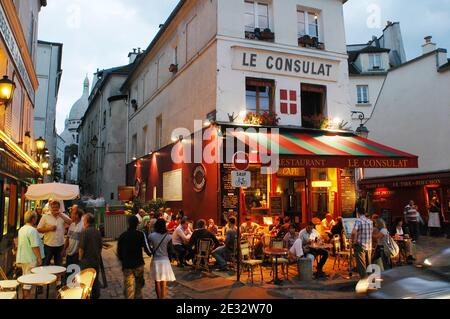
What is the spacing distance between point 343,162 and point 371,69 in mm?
21286

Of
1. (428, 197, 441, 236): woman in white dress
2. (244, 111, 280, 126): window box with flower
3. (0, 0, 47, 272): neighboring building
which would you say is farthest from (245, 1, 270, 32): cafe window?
(428, 197, 441, 236): woman in white dress

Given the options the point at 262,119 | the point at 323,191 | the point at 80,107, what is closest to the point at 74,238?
the point at 262,119

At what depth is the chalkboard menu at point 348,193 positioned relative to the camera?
47.0 ft

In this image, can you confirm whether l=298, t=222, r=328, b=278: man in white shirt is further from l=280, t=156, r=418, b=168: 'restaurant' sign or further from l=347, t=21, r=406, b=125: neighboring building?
l=347, t=21, r=406, b=125: neighboring building

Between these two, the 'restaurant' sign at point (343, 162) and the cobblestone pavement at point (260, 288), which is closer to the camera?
the cobblestone pavement at point (260, 288)

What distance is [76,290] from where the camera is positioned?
4852 millimetres

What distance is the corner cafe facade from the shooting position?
11.1 metres

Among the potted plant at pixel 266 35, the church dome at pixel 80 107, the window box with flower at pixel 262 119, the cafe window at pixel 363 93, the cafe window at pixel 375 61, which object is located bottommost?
the window box with flower at pixel 262 119

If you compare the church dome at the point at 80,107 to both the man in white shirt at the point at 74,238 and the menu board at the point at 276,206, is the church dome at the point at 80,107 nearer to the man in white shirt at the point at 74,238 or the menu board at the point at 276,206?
the menu board at the point at 276,206

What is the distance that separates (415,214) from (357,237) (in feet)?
25.2

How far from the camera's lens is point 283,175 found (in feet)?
45.5

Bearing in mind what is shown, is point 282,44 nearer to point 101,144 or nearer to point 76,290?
point 76,290

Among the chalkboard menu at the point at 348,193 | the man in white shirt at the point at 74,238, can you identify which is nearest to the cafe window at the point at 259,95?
the chalkboard menu at the point at 348,193

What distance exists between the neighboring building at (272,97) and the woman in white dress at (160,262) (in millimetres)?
5627
